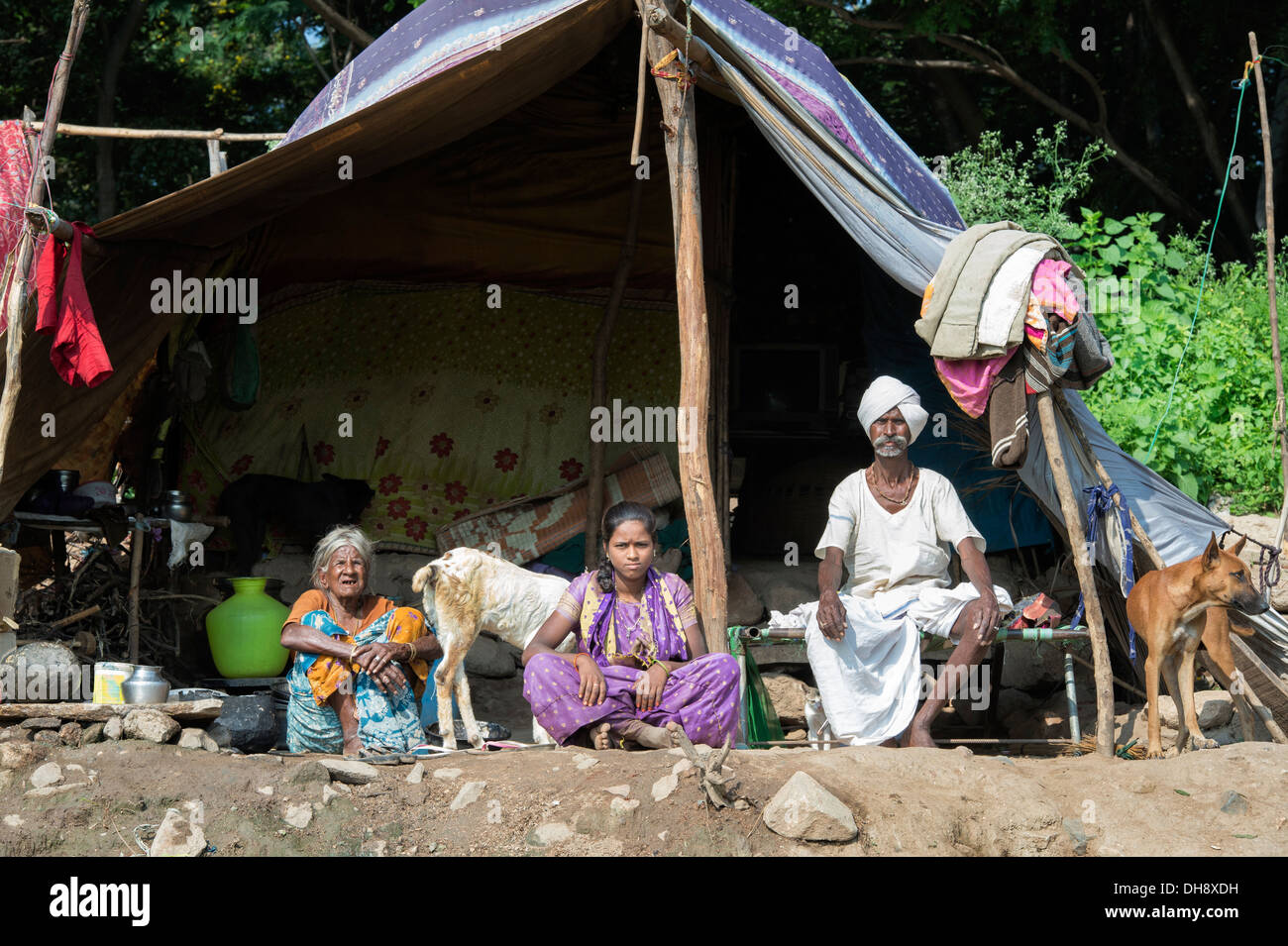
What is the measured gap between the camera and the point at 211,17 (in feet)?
46.9

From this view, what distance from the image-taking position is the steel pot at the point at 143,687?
4.57 m

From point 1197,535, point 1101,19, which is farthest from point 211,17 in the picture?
point 1197,535

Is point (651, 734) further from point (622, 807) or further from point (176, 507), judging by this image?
point (176, 507)

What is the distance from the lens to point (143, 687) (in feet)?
15.0

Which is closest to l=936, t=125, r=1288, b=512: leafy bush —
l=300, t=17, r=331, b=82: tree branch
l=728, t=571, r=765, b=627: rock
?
l=728, t=571, r=765, b=627: rock

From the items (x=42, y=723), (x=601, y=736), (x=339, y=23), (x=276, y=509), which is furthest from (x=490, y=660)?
(x=339, y=23)

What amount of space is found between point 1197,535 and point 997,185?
163 inches

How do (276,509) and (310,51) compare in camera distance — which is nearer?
(276,509)

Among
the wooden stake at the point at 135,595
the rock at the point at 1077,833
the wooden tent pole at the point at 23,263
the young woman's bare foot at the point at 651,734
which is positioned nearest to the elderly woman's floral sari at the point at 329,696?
the young woman's bare foot at the point at 651,734

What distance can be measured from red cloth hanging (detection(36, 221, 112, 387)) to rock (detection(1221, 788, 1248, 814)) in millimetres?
4344

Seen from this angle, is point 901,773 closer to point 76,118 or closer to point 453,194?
point 453,194

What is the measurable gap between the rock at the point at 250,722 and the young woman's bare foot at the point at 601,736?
1.38m

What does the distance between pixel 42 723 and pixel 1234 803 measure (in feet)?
12.3

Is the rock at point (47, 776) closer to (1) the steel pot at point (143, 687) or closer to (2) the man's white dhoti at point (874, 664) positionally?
A: (1) the steel pot at point (143, 687)
